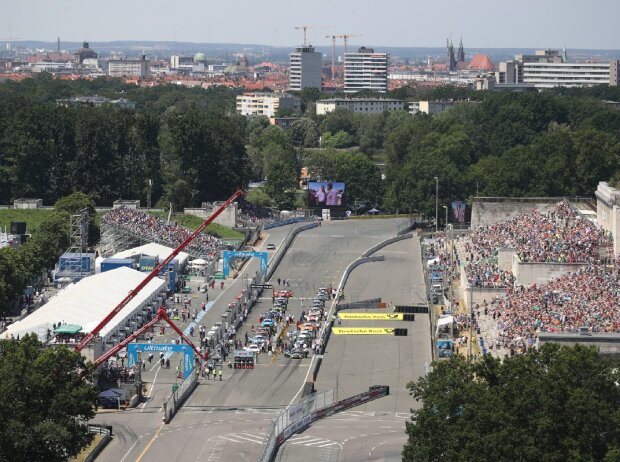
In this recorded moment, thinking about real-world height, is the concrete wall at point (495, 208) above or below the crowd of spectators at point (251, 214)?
above

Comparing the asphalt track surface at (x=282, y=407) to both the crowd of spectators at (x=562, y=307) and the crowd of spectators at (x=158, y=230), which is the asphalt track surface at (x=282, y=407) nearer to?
the crowd of spectators at (x=562, y=307)

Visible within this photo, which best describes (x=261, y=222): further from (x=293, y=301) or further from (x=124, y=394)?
(x=124, y=394)

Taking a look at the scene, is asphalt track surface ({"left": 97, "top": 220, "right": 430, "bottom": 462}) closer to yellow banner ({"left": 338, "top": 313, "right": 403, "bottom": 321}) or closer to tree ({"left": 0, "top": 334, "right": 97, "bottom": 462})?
yellow banner ({"left": 338, "top": 313, "right": 403, "bottom": 321})

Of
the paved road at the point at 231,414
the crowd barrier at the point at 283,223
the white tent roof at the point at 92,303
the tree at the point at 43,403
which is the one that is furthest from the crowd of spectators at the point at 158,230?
the tree at the point at 43,403

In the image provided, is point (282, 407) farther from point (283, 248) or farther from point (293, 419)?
point (283, 248)

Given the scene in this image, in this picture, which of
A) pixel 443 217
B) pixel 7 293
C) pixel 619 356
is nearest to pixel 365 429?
pixel 619 356

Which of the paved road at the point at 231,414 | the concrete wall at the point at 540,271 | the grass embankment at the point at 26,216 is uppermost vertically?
the concrete wall at the point at 540,271

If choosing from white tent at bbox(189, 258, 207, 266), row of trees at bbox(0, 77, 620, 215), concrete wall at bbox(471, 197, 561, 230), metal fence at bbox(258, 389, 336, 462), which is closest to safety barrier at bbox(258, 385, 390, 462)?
metal fence at bbox(258, 389, 336, 462)
